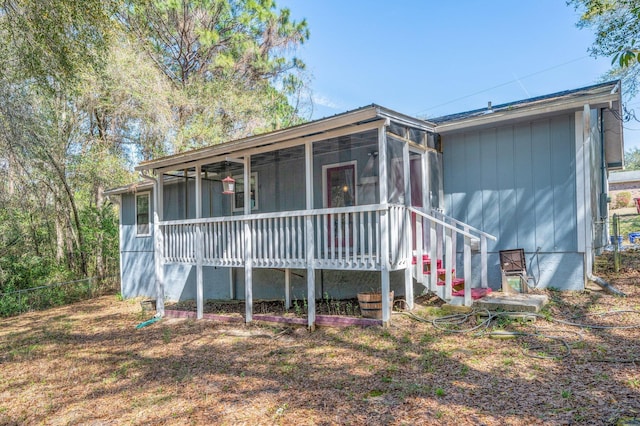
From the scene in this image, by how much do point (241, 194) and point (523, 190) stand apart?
591 cm

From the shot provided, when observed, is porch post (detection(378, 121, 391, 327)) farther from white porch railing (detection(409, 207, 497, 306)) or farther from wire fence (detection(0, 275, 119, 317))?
wire fence (detection(0, 275, 119, 317))

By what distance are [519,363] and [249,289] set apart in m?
4.47

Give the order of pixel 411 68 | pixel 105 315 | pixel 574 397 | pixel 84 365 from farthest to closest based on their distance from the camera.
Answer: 1. pixel 411 68
2. pixel 105 315
3. pixel 84 365
4. pixel 574 397

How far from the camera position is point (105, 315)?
9531 millimetres

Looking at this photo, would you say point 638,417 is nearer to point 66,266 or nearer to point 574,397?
point 574,397

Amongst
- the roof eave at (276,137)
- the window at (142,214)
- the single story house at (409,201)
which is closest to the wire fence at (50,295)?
the window at (142,214)

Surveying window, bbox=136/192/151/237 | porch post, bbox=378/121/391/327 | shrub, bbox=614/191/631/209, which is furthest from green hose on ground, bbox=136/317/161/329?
shrub, bbox=614/191/631/209

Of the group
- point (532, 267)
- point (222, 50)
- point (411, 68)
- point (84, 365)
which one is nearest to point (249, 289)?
point (84, 365)

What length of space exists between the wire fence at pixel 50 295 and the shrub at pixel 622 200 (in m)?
23.6

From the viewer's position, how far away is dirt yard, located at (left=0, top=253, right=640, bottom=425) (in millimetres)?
3297

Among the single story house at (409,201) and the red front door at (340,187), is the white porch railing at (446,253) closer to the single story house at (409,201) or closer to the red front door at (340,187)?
the single story house at (409,201)

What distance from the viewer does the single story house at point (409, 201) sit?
585cm

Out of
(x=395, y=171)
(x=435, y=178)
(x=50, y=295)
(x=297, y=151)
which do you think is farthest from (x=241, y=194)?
(x=50, y=295)

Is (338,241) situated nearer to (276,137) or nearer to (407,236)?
(407,236)
